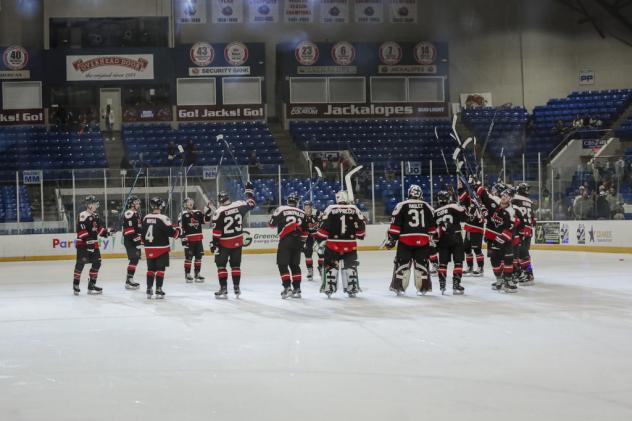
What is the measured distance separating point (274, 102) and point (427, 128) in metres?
5.43

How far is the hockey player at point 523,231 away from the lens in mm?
12125

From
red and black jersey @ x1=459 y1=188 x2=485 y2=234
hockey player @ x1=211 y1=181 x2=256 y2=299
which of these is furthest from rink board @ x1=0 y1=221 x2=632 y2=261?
hockey player @ x1=211 y1=181 x2=256 y2=299

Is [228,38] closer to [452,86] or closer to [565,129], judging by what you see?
[452,86]

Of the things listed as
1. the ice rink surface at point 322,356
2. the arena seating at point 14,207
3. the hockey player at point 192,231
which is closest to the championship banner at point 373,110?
the arena seating at point 14,207

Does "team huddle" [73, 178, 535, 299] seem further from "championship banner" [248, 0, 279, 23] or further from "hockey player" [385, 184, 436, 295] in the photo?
"championship banner" [248, 0, 279, 23]

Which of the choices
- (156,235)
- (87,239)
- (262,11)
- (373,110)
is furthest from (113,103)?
(156,235)

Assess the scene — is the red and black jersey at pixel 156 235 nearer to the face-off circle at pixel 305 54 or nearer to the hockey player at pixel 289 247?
the hockey player at pixel 289 247

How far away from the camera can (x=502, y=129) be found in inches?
1140

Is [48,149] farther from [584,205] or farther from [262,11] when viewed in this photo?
[584,205]

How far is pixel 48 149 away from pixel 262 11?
28.1 feet

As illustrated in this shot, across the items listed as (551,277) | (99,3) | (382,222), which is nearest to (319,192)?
(382,222)

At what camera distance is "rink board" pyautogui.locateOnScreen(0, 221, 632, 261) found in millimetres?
19203

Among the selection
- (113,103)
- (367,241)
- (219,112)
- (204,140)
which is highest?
(113,103)

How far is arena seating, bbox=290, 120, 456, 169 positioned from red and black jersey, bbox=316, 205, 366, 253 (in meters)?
15.9
